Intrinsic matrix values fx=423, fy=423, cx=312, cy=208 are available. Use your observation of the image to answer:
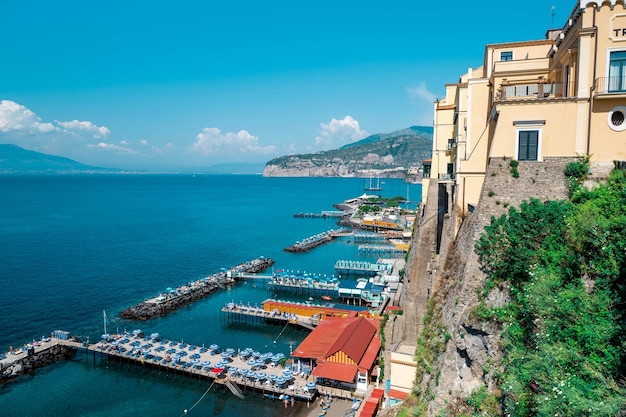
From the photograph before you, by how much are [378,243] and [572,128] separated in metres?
65.0

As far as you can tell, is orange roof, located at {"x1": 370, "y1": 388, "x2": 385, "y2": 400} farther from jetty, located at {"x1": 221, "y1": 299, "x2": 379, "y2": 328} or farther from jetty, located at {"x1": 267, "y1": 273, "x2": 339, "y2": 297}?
jetty, located at {"x1": 267, "y1": 273, "x2": 339, "y2": 297}

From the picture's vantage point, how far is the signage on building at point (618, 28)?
13375mm

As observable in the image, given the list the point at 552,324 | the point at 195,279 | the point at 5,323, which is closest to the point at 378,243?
the point at 195,279

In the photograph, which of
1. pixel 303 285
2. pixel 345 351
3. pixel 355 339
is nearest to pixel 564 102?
pixel 345 351

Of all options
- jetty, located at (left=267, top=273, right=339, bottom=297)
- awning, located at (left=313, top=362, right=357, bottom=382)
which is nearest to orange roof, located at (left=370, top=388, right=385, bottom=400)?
awning, located at (left=313, top=362, right=357, bottom=382)

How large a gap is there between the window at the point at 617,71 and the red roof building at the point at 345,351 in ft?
69.1

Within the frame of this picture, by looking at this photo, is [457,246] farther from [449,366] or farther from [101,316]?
[101,316]

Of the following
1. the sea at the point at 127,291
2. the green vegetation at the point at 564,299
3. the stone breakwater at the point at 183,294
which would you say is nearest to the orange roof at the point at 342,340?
the sea at the point at 127,291

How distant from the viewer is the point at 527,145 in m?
14.7

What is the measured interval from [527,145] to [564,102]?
1.76 meters

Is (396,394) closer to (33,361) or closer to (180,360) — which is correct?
(180,360)

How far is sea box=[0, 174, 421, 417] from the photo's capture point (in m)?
28.1

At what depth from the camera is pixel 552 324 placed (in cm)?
1041

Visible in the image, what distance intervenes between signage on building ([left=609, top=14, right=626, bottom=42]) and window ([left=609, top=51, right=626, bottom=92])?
1.50 ft
